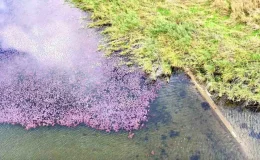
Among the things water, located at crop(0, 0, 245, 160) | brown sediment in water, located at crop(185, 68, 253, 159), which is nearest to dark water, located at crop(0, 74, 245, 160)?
water, located at crop(0, 0, 245, 160)

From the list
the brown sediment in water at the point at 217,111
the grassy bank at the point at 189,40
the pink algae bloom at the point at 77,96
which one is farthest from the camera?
the grassy bank at the point at 189,40

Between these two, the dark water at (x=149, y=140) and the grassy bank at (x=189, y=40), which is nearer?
the dark water at (x=149, y=140)

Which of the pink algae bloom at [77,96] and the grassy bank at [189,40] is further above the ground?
the grassy bank at [189,40]

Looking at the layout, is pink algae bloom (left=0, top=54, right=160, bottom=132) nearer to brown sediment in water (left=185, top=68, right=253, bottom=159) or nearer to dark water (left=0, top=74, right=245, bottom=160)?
dark water (left=0, top=74, right=245, bottom=160)

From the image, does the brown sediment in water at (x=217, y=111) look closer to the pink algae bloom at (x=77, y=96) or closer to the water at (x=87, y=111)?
the water at (x=87, y=111)

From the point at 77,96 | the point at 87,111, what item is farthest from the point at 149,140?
the point at 77,96

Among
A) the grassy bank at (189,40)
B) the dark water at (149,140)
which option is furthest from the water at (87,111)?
the grassy bank at (189,40)
